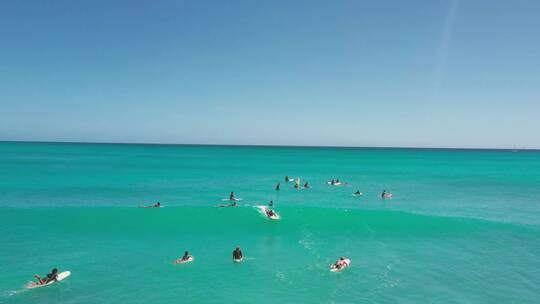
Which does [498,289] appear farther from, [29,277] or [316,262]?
[29,277]

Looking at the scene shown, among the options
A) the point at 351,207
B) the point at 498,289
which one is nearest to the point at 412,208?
the point at 351,207

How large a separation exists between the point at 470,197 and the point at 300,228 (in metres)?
29.6

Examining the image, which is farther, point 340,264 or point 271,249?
point 271,249

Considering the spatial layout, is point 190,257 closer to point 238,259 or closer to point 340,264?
point 238,259

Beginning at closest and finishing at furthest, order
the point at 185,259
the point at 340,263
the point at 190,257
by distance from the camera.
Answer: the point at 340,263 < the point at 185,259 < the point at 190,257

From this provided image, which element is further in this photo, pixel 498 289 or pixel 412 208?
pixel 412 208

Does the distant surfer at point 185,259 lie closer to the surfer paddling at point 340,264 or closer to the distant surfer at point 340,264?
the surfer paddling at point 340,264

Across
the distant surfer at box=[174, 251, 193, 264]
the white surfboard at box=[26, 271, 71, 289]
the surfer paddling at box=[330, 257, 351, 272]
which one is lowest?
the white surfboard at box=[26, 271, 71, 289]

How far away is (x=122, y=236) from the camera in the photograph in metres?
26.9

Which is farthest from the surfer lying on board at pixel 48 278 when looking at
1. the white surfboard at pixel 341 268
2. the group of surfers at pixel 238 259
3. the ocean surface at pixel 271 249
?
the white surfboard at pixel 341 268

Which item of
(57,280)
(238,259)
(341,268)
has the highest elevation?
(341,268)

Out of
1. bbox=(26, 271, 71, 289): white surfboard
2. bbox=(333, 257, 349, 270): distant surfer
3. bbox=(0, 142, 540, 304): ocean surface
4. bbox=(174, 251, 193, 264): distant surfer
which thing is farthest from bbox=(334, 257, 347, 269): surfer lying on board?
bbox=(26, 271, 71, 289): white surfboard

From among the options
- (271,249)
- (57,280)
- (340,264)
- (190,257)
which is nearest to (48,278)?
(57,280)

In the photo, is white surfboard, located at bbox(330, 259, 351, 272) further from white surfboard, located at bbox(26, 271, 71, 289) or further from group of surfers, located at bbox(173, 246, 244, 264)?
white surfboard, located at bbox(26, 271, 71, 289)
